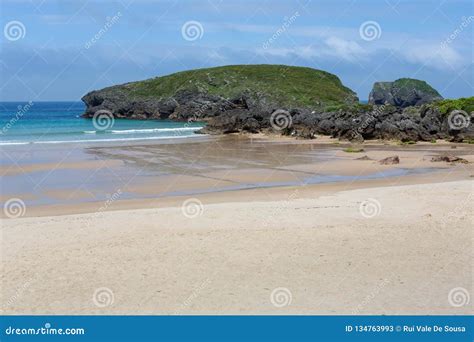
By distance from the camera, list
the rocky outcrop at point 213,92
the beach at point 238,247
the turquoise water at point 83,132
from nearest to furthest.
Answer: the beach at point 238,247 < the turquoise water at point 83,132 < the rocky outcrop at point 213,92

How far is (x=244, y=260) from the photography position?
40.3ft

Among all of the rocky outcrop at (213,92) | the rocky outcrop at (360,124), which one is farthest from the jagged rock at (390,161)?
the rocky outcrop at (213,92)

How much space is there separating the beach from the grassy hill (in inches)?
3084

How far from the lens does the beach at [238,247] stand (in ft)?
32.9

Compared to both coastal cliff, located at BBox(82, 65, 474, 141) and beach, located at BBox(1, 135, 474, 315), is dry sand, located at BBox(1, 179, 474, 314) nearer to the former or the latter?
beach, located at BBox(1, 135, 474, 315)

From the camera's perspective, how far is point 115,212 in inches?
722

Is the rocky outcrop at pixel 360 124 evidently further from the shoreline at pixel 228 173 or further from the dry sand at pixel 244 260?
the dry sand at pixel 244 260

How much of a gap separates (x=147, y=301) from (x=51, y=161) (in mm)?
28128

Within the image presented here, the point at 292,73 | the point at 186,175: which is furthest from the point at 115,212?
the point at 292,73

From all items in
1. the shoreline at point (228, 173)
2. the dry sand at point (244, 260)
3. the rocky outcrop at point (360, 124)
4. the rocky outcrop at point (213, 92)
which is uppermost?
the rocky outcrop at point (213, 92)

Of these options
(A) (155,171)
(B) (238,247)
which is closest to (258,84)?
(A) (155,171)

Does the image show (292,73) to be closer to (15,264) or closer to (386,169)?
(386,169)

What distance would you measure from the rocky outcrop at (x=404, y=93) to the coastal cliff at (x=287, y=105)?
0.21m

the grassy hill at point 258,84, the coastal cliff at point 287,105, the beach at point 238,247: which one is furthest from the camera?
the grassy hill at point 258,84
